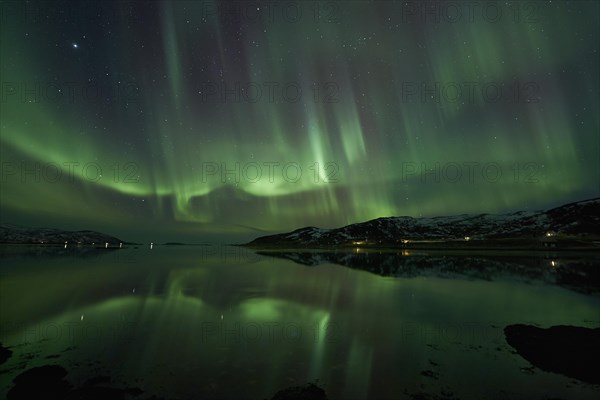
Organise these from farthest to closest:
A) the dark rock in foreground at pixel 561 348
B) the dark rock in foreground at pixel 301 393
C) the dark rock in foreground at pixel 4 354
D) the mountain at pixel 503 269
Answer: the mountain at pixel 503 269 → the dark rock in foreground at pixel 4 354 → the dark rock in foreground at pixel 561 348 → the dark rock in foreground at pixel 301 393

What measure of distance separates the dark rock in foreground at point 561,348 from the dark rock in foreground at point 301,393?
32.2 feet

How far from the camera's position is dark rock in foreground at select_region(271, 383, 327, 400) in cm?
1080

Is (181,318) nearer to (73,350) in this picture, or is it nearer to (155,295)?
(73,350)

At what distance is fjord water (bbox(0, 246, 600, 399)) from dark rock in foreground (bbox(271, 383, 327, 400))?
15.7 inches

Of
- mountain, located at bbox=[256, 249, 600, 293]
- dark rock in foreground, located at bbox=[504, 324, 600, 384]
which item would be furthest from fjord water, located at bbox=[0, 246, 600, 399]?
mountain, located at bbox=[256, 249, 600, 293]

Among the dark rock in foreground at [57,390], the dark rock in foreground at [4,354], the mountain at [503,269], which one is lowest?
the mountain at [503,269]

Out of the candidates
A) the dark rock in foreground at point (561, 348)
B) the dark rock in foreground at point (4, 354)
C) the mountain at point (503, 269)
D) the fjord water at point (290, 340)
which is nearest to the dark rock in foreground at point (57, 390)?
the fjord water at point (290, 340)

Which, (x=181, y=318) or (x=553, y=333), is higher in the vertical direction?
(x=181, y=318)

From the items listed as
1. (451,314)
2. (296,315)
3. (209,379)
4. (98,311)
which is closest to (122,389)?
(209,379)

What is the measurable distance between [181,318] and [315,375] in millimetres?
A: 13587

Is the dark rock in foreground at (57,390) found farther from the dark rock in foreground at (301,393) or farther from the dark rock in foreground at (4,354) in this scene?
the dark rock in foreground at (301,393)

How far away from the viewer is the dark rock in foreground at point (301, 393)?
10.8 meters

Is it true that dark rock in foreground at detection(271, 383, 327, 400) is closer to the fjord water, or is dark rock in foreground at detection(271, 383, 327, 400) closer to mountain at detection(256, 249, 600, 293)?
the fjord water

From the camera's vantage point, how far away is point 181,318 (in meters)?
22.6
